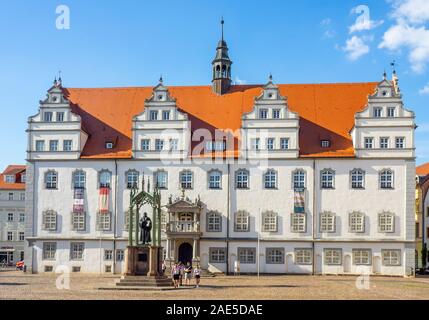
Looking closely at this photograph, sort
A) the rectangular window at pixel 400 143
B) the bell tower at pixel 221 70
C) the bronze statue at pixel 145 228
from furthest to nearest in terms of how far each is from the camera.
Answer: the bell tower at pixel 221 70 < the rectangular window at pixel 400 143 < the bronze statue at pixel 145 228

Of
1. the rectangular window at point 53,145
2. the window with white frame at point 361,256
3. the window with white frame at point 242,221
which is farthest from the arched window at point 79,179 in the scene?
the window with white frame at point 361,256

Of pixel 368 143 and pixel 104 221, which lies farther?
pixel 104 221

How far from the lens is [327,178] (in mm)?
49594

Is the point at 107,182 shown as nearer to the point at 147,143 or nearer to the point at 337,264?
the point at 147,143

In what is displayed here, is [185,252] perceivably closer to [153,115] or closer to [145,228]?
[153,115]

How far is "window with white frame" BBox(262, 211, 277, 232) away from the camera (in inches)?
1960

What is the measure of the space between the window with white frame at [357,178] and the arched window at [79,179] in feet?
66.4

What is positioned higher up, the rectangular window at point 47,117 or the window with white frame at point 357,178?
the rectangular window at point 47,117

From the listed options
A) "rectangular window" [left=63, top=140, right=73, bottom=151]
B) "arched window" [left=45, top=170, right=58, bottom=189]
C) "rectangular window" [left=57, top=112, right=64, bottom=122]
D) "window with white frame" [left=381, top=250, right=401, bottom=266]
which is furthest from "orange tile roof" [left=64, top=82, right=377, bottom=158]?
"window with white frame" [left=381, top=250, right=401, bottom=266]

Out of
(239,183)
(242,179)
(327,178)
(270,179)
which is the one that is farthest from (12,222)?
(327,178)

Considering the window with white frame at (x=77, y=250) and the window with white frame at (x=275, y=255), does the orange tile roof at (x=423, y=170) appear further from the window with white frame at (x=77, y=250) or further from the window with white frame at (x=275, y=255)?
the window with white frame at (x=77, y=250)

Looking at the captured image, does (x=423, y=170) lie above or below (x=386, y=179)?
above

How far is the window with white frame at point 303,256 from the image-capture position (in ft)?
162

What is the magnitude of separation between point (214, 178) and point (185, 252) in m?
5.91
